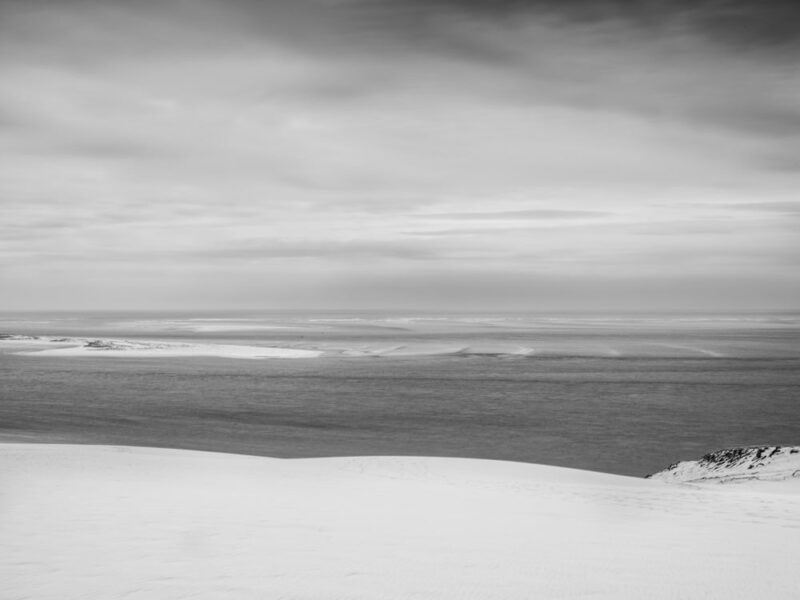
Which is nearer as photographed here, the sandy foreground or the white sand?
the sandy foreground

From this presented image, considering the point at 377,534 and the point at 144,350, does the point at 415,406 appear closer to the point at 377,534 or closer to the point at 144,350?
the point at 377,534

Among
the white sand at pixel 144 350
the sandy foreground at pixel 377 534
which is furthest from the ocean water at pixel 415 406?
the sandy foreground at pixel 377 534

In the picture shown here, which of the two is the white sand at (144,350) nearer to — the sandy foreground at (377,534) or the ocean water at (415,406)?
the ocean water at (415,406)

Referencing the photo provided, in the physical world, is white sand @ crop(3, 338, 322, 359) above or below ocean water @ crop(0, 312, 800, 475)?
above

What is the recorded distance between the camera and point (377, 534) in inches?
343

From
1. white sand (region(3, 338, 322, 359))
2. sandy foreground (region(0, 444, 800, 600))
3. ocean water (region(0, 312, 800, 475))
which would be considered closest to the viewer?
sandy foreground (region(0, 444, 800, 600))

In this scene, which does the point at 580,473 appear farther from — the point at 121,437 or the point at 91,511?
the point at 121,437

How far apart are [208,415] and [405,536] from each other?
19445 mm

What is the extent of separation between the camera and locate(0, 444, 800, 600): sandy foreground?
6.47m

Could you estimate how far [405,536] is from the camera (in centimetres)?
865

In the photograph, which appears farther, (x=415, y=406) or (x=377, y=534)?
(x=415, y=406)

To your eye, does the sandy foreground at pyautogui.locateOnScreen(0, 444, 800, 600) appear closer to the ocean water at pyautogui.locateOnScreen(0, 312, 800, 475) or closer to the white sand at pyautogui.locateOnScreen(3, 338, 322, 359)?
the ocean water at pyautogui.locateOnScreen(0, 312, 800, 475)

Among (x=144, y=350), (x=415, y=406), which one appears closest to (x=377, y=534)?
(x=415, y=406)

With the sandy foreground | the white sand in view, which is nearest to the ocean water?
the white sand
